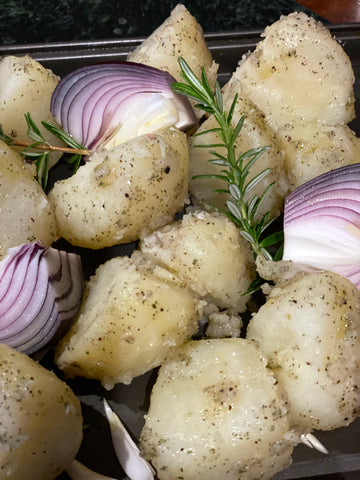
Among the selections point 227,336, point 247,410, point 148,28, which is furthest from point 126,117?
point 148,28

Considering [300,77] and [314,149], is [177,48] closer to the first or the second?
[300,77]

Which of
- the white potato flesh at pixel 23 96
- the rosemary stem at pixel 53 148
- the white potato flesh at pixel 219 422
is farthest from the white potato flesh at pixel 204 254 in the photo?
the white potato flesh at pixel 23 96

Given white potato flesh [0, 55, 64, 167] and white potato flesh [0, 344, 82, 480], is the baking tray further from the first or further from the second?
white potato flesh [0, 55, 64, 167]

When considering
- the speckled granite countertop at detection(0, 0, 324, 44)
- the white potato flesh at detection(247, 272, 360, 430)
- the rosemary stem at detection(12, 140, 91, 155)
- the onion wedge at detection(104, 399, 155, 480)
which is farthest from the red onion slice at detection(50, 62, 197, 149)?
the speckled granite countertop at detection(0, 0, 324, 44)

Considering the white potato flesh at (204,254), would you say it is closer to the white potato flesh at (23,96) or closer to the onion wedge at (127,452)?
the onion wedge at (127,452)

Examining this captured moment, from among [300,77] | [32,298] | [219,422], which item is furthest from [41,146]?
[219,422]

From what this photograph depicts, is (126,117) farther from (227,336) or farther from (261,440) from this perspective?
(261,440)
